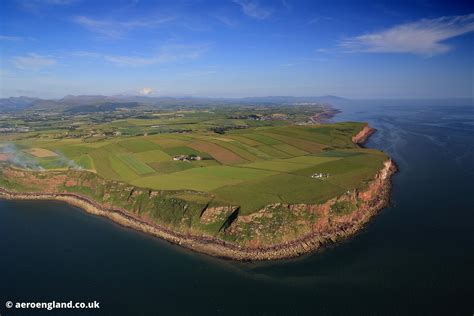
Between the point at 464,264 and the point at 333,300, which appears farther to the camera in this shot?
the point at 464,264

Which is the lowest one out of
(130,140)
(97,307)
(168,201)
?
(97,307)

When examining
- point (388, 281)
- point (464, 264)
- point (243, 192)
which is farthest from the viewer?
point (243, 192)

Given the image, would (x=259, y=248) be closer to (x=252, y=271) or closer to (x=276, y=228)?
(x=276, y=228)

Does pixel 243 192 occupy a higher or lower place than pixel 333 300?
higher

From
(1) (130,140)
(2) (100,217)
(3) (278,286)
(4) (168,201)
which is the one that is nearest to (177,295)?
(3) (278,286)

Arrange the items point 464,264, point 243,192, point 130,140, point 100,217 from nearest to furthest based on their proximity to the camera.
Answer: point 464,264, point 243,192, point 100,217, point 130,140

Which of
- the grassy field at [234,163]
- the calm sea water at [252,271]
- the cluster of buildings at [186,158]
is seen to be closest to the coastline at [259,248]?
the calm sea water at [252,271]

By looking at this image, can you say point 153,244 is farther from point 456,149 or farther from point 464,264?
point 456,149

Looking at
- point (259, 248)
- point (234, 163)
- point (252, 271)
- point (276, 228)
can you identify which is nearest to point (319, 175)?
point (276, 228)
